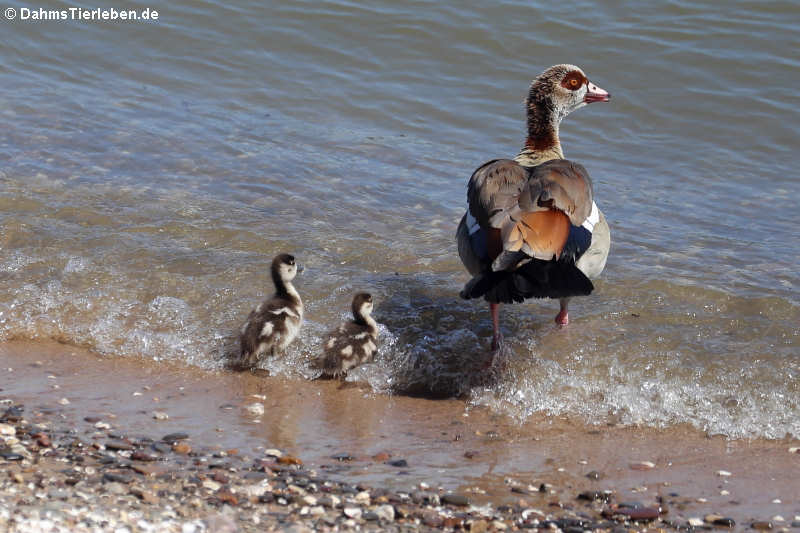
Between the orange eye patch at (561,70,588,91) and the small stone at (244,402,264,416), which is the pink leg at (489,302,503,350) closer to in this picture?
the small stone at (244,402,264,416)

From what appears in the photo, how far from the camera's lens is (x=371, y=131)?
12562 mm

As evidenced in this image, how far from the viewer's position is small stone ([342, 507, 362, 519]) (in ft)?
15.3

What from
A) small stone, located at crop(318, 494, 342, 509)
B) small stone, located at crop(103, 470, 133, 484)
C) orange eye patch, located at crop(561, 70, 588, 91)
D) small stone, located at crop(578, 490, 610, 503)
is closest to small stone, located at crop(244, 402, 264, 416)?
small stone, located at crop(103, 470, 133, 484)

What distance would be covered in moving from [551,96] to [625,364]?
2702mm

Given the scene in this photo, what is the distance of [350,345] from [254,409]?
868 millimetres

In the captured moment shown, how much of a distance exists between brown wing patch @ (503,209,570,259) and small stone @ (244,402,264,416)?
182cm

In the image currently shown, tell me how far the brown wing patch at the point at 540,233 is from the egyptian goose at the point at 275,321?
1.72 m

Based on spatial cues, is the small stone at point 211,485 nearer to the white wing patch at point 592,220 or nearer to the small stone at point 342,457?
the small stone at point 342,457

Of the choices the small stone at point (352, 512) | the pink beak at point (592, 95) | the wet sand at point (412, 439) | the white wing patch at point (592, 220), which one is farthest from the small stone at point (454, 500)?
the pink beak at point (592, 95)

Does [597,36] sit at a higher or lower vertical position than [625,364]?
higher

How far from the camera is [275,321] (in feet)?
22.9

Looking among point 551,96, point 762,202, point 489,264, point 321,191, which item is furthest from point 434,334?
point 762,202

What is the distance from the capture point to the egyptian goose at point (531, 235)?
6250 millimetres

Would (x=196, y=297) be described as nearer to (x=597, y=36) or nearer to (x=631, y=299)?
(x=631, y=299)
